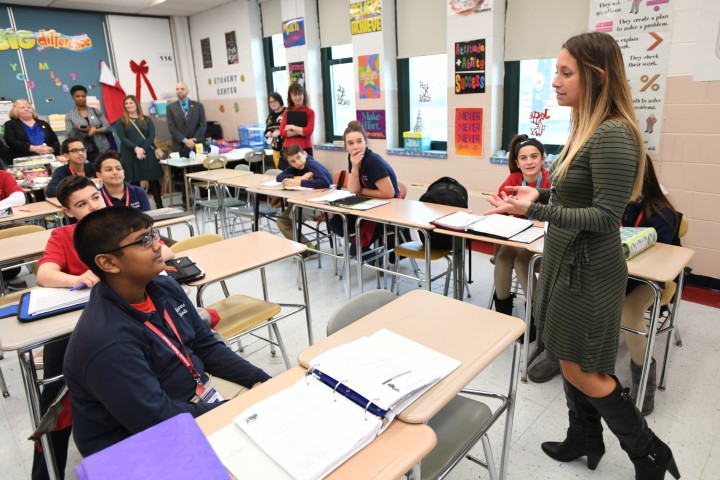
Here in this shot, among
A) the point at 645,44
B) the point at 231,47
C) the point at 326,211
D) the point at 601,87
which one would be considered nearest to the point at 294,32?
the point at 231,47

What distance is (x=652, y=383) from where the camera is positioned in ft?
6.93

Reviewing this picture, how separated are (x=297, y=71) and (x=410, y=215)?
12.8ft

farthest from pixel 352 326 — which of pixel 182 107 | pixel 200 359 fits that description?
pixel 182 107

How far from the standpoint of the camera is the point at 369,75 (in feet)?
17.1

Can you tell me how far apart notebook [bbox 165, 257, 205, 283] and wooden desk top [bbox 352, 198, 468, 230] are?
1.25 m

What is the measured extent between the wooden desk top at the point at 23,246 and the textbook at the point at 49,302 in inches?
32.0

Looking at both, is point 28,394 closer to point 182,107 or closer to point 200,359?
point 200,359

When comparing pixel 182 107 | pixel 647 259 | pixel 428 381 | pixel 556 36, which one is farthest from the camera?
pixel 182 107

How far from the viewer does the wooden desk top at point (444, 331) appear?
1182 millimetres

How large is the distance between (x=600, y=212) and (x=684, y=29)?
8.58ft

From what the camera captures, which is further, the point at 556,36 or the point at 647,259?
the point at 556,36

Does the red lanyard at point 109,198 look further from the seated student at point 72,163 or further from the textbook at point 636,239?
the textbook at point 636,239

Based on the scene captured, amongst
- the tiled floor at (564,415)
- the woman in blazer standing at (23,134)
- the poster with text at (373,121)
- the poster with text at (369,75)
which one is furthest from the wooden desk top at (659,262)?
the woman in blazer standing at (23,134)

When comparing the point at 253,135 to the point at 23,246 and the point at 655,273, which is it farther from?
the point at 655,273
